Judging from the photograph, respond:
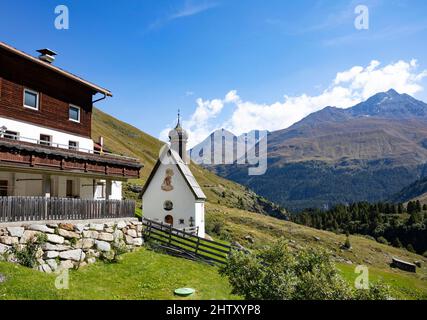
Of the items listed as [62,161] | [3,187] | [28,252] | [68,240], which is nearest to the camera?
[28,252]

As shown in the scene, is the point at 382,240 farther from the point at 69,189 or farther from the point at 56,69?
the point at 56,69

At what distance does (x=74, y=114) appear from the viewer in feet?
103

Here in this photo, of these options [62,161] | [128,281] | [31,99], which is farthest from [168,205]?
[128,281]

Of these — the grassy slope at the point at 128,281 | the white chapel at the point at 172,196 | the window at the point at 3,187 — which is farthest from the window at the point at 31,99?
the white chapel at the point at 172,196

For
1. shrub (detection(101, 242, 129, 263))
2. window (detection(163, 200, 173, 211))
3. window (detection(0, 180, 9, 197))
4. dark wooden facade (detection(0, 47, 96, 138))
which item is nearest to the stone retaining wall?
shrub (detection(101, 242, 129, 263))

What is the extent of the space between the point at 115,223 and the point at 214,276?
7.29m

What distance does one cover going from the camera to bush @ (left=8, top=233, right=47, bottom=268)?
17.9 metres

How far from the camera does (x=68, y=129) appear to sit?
3038 centimetres

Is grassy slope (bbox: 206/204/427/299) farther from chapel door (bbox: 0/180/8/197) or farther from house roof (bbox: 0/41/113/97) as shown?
chapel door (bbox: 0/180/8/197)

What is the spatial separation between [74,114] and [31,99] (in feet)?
15.4

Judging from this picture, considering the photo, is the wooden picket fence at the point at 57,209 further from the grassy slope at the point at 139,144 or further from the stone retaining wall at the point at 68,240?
the grassy slope at the point at 139,144

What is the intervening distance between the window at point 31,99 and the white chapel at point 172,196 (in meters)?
15.2
